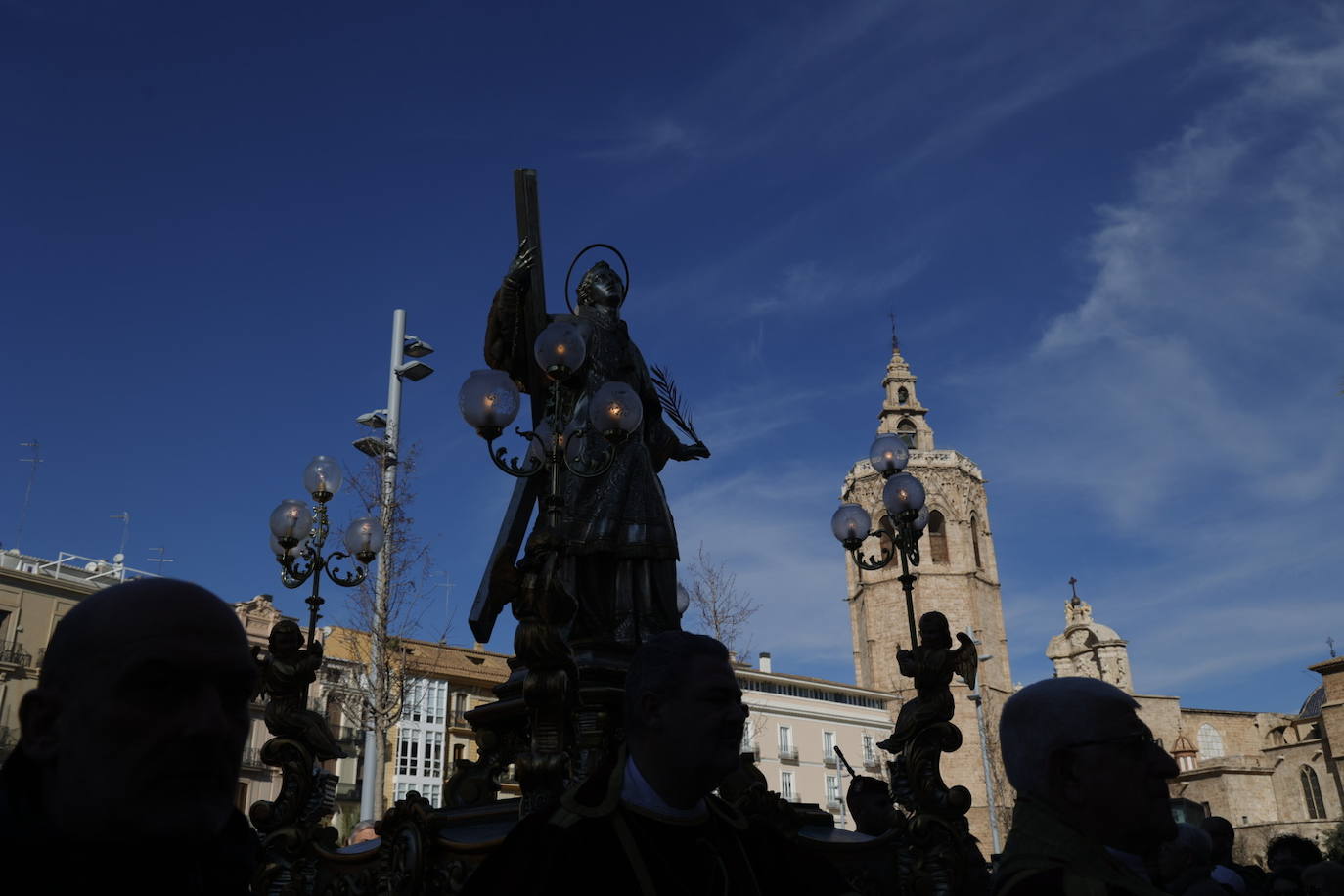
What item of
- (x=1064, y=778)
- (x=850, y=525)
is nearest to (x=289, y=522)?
(x=850, y=525)

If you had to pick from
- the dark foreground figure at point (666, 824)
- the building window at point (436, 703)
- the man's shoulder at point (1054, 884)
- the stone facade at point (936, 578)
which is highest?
the stone facade at point (936, 578)

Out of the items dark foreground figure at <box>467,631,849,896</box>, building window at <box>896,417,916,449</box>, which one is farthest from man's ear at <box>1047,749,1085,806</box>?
building window at <box>896,417,916,449</box>

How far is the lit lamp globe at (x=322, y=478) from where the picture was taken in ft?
37.7

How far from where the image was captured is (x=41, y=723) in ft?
4.86

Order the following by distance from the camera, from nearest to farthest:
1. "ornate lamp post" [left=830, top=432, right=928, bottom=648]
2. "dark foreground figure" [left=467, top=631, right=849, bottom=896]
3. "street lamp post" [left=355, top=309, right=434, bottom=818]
Answer: "dark foreground figure" [left=467, top=631, right=849, bottom=896] → "ornate lamp post" [left=830, top=432, right=928, bottom=648] → "street lamp post" [left=355, top=309, right=434, bottom=818]

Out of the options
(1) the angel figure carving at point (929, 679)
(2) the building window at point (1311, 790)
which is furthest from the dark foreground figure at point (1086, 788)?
(2) the building window at point (1311, 790)

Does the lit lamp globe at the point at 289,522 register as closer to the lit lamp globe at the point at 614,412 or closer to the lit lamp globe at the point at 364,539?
the lit lamp globe at the point at 364,539

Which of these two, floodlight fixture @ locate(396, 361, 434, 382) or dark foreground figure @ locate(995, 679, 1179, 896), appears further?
floodlight fixture @ locate(396, 361, 434, 382)

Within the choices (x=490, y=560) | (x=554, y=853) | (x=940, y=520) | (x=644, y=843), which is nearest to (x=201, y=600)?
(x=554, y=853)

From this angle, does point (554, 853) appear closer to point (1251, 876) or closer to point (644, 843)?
point (644, 843)

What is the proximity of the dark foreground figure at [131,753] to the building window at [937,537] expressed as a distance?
2694 inches

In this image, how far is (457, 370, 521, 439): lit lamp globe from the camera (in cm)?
755

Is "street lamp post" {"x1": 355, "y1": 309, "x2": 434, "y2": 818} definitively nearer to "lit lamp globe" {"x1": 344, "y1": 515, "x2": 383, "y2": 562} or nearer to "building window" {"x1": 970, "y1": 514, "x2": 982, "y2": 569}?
"lit lamp globe" {"x1": 344, "y1": 515, "x2": 383, "y2": 562}

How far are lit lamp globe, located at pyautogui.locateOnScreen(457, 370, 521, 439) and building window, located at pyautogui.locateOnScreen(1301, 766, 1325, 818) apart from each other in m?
69.5
